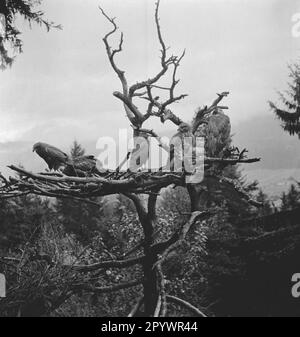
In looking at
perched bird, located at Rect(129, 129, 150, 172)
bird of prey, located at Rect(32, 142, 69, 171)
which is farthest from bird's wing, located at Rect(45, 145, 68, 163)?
perched bird, located at Rect(129, 129, 150, 172)

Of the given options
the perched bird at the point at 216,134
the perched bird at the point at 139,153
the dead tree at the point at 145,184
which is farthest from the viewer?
the perched bird at the point at 216,134

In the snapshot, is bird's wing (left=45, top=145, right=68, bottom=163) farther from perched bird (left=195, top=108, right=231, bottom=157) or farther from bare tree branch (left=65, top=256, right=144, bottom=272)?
bare tree branch (left=65, top=256, right=144, bottom=272)

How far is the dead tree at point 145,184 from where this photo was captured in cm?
443

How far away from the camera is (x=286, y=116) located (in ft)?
59.3

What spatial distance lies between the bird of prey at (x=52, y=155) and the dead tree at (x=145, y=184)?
0.24m

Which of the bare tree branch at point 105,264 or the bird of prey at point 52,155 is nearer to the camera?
the bird of prey at point 52,155

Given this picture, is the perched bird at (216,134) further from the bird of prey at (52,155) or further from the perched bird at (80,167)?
the bird of prey at (52,155)

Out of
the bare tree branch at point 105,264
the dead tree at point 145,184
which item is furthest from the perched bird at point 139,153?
the bare tree branch at point 105,264

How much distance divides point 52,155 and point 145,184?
3.48 feet

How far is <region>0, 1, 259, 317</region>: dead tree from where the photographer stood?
4426mm

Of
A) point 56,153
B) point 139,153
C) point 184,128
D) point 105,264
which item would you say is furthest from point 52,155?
point 105,264
